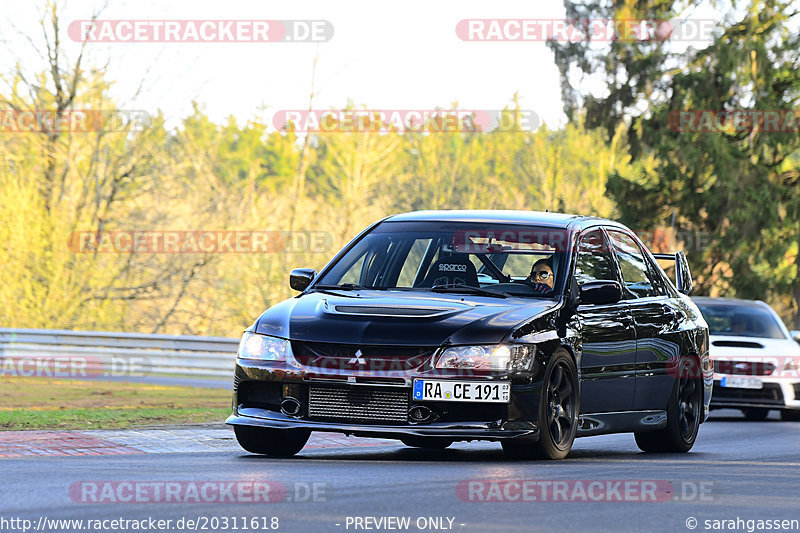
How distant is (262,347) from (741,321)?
1122cm

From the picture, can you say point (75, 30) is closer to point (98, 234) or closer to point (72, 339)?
point (98, 234)

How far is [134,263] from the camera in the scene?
1248 inches

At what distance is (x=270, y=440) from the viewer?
966cm

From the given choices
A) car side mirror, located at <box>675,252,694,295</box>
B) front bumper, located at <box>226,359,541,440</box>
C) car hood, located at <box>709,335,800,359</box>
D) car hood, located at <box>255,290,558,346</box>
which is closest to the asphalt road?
front bumper, located at <box>226,359,541,440</box>

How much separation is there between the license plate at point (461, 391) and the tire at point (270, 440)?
3.69 ft

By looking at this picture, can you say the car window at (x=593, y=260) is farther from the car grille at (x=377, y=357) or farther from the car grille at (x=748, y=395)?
the car grille at (x=748, y=395)

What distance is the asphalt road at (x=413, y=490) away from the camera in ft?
21.4

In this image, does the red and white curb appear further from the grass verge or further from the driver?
the driver

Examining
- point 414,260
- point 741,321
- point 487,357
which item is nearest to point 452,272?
point 414,260

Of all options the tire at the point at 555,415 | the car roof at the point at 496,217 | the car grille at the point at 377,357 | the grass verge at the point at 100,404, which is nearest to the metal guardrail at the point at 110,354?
the grass verge at the point at 100,404

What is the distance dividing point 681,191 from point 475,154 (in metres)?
28.4

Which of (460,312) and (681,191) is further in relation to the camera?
(681,191)

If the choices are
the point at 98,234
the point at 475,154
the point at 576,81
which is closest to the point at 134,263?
the point at 98,234

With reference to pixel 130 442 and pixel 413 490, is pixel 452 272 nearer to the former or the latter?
pixel 130 442
